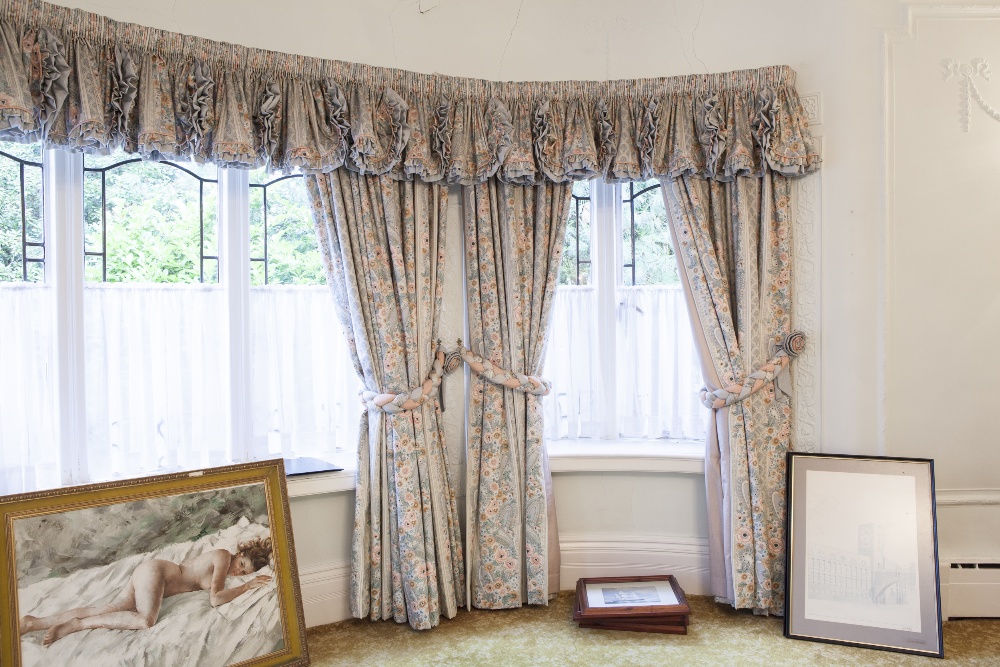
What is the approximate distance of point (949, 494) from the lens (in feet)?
9.36

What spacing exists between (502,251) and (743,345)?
112 cm

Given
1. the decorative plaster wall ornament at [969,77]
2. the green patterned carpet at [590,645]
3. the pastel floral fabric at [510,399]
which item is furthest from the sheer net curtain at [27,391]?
the decorative plaster wall ornament at [969,77]

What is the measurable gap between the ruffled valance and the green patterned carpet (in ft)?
6.11

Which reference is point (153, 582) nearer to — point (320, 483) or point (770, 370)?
point (320, 483)

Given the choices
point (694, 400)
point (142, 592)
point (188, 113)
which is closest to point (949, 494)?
point (694, 400)

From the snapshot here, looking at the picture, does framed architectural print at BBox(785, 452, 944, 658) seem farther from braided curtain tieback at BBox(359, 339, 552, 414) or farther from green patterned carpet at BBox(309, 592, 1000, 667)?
braided curtain tieback at BBox(359, 339, 552, 414)

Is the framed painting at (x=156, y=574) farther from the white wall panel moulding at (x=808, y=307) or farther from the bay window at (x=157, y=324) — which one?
the white wall panel moulding at (x=808, y=307)

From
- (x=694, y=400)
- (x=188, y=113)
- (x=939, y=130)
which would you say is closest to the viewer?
(x=188, y=113)

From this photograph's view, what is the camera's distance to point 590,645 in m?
2.72

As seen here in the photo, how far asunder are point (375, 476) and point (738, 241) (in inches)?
72.3

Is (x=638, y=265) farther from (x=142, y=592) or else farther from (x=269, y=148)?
(x=142, y=592)

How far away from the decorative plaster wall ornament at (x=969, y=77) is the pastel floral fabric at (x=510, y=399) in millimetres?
1599

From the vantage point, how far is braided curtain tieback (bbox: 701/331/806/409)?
2938mm

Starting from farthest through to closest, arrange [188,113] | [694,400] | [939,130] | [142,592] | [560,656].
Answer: [694,400] → [939,130] → [560,656] → [188,113] → [142,592]
